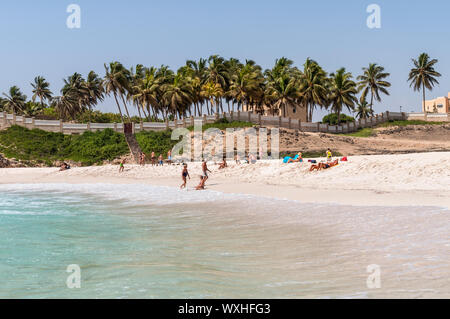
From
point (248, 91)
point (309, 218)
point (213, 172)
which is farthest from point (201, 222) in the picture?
point (248, 91)

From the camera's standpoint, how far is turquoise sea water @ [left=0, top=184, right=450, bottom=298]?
17.0 feet

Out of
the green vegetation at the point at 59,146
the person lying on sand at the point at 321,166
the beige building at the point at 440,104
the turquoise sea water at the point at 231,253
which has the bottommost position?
the turquoise sea water at the point at 231,253

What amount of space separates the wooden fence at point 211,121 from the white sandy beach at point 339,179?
1886 centimetres

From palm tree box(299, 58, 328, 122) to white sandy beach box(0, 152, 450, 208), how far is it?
112 feet

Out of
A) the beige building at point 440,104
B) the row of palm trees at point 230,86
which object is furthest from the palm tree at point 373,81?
the beige building at point 440,104

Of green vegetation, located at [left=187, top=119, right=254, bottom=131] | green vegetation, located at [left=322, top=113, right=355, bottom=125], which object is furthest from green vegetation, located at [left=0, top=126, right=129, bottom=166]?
green vegetation, located at [left=322, top=113, right=355, bottom=125]

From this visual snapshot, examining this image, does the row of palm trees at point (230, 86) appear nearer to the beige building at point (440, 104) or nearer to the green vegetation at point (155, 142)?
the green vegetation at point (155, 142)

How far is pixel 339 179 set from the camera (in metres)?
20.8

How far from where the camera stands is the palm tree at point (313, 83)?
61281mm

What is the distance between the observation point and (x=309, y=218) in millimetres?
10930

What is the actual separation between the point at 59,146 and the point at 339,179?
36.1m

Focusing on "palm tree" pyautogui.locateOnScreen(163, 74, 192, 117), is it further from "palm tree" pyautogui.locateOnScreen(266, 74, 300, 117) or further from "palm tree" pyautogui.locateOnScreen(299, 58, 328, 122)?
"palm tree" pyautogui.locateOnScreen(299, 58, 328, 122)

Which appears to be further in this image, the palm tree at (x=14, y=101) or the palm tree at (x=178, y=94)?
the palm tree at (x=14, y=101)

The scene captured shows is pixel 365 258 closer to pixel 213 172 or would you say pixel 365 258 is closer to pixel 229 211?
pixel 229 211
